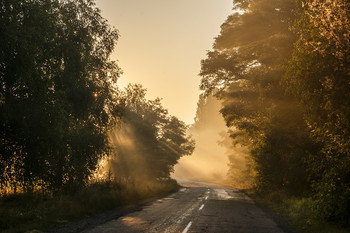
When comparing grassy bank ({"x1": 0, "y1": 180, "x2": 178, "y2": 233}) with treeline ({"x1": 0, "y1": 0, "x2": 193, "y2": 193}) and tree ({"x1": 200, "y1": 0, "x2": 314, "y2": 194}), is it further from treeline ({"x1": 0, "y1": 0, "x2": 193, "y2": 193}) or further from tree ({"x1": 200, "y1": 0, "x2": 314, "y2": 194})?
tree ({"x1": 200, "y1": 0, "x2": 314, "y2": 194})

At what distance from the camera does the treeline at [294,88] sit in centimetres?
711

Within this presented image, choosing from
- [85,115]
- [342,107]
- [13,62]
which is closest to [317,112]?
[342,107]

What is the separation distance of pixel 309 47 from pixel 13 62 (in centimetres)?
914

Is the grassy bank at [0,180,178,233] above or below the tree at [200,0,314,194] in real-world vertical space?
below

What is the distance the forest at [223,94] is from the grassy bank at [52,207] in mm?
240

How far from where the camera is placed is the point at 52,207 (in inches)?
482

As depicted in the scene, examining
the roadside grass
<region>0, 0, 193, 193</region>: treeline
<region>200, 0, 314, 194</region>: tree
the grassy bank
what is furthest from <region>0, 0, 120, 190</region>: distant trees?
the roadside grass

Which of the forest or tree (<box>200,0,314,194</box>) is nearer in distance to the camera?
the forest

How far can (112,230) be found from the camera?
9.67 meters

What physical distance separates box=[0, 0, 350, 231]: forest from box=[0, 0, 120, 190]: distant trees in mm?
47

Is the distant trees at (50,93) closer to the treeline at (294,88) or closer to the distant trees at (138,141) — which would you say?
the treeline at (294,88)

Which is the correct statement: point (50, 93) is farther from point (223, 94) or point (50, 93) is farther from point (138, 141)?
point (138, 141)

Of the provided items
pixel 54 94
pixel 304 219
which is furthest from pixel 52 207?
pixel 304 219

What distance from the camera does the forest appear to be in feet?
25.0
